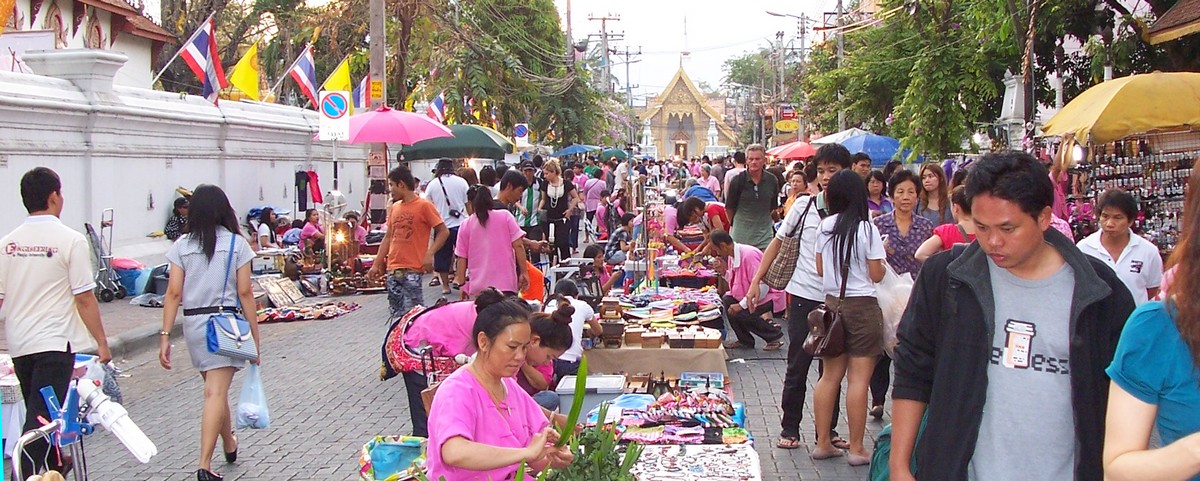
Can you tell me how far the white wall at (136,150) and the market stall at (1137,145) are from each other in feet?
36.5

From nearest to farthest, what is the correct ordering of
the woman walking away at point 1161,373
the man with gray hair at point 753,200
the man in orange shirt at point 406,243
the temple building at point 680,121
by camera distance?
the woman walking away at point 1161,373, the man in orange shirt at point 406,243, the man with gray hair at point 753,200, the temple building at point 680,121

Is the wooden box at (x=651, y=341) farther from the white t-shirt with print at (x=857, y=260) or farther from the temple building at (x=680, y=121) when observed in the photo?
the temple building at (x=680, y=121)

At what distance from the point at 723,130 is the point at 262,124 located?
87.9m

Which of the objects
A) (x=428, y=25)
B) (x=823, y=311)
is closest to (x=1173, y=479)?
(x=823, y=311)

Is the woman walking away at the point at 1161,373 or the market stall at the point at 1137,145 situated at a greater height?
the market stall at the point at 1137,145

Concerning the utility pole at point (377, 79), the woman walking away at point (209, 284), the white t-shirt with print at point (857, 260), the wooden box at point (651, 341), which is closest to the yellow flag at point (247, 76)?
the utility pole at point (377, 79)

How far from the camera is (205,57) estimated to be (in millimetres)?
17219

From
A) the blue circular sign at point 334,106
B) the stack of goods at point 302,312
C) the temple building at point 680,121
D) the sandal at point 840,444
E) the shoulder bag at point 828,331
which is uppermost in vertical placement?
the temple building at point 680,121

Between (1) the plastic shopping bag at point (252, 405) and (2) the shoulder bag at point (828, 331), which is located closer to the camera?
(2) the shoulder bag at point (828, 331)

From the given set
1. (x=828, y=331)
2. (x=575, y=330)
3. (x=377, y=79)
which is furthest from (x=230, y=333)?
(x=377, y=79)

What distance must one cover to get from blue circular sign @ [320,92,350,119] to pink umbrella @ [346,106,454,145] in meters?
1.09

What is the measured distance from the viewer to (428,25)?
24469mm

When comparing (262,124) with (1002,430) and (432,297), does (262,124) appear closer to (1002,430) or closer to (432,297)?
(432,297)

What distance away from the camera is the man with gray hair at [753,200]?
11945 millimetres
